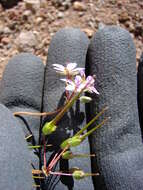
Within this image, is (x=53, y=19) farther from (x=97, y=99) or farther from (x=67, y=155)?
(x=67, y=155)

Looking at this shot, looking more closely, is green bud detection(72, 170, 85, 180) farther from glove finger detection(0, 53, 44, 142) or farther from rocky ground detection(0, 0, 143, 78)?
rocky ground detection(0, 0, 143, 78)

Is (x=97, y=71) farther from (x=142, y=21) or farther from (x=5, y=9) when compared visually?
(x=5, y=9)

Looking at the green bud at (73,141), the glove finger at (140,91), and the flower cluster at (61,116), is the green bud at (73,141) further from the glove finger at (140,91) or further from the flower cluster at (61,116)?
the glove finger at (140,91)

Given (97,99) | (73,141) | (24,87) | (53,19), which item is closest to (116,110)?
(97,99)

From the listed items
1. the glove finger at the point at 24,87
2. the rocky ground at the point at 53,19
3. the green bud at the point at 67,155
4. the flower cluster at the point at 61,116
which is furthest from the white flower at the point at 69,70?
the rocky ground at the point at 53,19

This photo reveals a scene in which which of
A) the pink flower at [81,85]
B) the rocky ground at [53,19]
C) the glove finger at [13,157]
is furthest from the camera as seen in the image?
the rocky ground at [53,19]

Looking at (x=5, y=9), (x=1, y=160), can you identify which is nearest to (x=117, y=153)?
(x=1, y=160)
